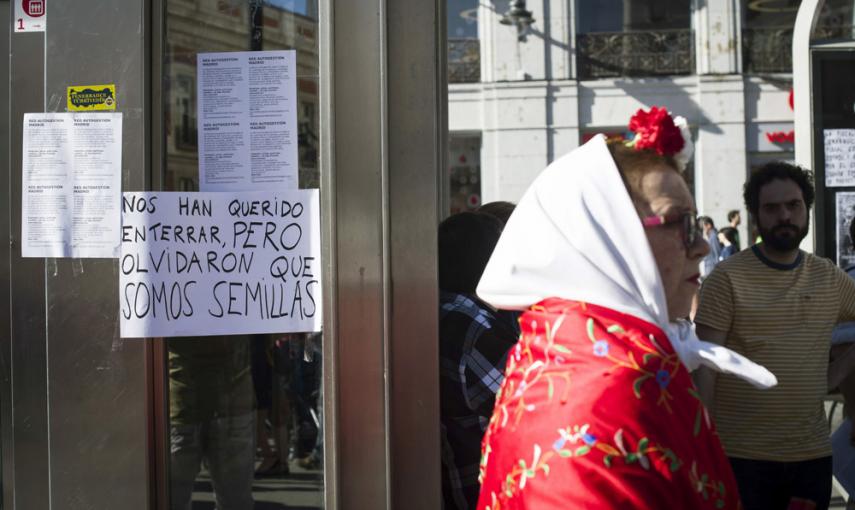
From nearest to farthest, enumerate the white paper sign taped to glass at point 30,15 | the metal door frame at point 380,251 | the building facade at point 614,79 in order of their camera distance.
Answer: the metal door frame at point 380,251 < the white paper sign taped to glass at point 30,15 < the building facade at point 614,79

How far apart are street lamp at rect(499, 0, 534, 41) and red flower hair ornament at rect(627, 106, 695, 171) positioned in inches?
690

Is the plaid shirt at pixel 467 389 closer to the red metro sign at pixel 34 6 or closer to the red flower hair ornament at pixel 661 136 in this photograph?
the red flower hair ornament at pixel 661 136

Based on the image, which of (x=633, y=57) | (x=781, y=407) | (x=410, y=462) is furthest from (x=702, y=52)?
(x=410, y=462)

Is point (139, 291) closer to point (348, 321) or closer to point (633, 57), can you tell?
point (348, 321)

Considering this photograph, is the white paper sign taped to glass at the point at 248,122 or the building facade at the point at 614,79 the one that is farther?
the building facade at the point at 614,79

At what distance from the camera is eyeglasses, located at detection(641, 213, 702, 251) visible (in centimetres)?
192

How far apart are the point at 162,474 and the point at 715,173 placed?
58.9 feet

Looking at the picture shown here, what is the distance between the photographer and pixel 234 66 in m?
2.95

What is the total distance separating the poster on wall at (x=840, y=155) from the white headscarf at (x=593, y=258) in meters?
4.42

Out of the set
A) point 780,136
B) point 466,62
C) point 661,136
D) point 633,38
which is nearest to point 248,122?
point 661,136

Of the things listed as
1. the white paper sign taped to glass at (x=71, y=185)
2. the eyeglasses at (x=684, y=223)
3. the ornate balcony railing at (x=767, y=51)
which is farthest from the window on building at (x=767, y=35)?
the eyeglasses at (x=684, y=223)

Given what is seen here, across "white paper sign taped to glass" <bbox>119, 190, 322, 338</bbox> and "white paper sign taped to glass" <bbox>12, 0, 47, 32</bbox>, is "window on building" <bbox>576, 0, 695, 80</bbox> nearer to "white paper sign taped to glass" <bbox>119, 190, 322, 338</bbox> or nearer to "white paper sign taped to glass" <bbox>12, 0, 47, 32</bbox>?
"white paper sign taped to glass" <bbox>12, 0, 47, 32</bbox>

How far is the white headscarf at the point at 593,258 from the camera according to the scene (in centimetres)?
181

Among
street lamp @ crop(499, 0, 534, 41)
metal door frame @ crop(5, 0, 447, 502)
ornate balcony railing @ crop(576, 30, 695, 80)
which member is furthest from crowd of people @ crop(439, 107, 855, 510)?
ornate balcony railing @ crop(576, 30, 695, 80)
